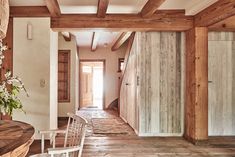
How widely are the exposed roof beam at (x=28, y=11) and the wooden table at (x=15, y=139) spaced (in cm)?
293

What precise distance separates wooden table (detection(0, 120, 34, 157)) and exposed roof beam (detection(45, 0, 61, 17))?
2295mm

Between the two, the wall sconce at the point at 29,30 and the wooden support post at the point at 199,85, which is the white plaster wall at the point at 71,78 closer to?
the wall sconce at the point at 29,30

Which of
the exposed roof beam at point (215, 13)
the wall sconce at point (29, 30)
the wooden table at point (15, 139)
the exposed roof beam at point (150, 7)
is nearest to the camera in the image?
the wooden table at point (15, 139)

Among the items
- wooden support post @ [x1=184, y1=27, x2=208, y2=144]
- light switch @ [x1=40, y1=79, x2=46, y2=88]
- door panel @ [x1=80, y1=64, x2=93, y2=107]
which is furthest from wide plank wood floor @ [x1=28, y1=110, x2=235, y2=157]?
door panel @ [x1=80, y1=64, x2=93, y2=107]

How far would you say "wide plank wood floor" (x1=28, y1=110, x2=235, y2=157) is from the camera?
13.5 ft

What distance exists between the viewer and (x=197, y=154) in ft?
13.5

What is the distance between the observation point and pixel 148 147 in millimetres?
4523

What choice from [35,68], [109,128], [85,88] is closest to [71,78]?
[109,128]

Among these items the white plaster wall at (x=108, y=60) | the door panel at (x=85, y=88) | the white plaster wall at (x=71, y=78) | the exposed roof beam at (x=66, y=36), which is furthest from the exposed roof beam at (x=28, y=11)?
the door panel at (x=85, y=88)

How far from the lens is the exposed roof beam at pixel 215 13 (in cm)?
379

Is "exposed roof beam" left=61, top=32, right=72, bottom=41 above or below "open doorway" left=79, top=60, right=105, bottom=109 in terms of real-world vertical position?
above

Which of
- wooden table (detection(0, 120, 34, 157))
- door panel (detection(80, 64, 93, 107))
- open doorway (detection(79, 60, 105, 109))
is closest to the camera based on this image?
wooden table (detection(0, 120, 34, 157))

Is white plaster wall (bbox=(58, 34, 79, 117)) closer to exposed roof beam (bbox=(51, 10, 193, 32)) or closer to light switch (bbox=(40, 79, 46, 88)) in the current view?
exposed roof beam (bbox=(51, 10, 193, 32))

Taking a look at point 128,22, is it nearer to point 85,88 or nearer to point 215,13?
point 215,13
